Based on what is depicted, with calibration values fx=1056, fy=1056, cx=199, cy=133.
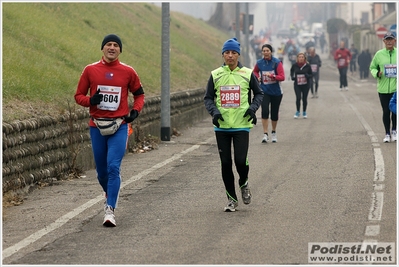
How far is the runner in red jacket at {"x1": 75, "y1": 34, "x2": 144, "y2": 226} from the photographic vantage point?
10445mm

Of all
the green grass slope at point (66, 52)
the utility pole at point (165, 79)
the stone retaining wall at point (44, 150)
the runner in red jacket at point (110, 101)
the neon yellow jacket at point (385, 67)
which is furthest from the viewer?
the utility pole at point (165, 79)

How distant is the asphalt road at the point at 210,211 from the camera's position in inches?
344

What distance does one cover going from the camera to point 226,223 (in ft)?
33.4

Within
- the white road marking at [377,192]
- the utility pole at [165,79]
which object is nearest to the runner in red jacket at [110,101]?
the white road marking at [377,192]

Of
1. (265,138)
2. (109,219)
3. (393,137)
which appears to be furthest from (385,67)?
(109,219)

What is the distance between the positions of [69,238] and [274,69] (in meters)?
9.76

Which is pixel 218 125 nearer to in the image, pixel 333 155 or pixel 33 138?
pixel 33 138

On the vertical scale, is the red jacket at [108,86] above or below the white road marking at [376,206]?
above

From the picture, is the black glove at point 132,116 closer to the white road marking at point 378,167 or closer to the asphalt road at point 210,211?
the asphalt road at point 210,211

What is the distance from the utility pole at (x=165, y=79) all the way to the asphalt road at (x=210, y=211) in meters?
1.89

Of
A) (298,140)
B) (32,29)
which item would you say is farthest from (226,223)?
(32,29)

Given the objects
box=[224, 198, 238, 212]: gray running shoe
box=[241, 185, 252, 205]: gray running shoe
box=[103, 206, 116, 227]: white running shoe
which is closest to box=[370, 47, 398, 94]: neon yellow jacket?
box=[241, 185, 252, 205]: gray running shoe

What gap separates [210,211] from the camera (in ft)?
36.1

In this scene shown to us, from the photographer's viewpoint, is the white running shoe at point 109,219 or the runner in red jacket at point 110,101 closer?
the white running shoe at point 109,219
